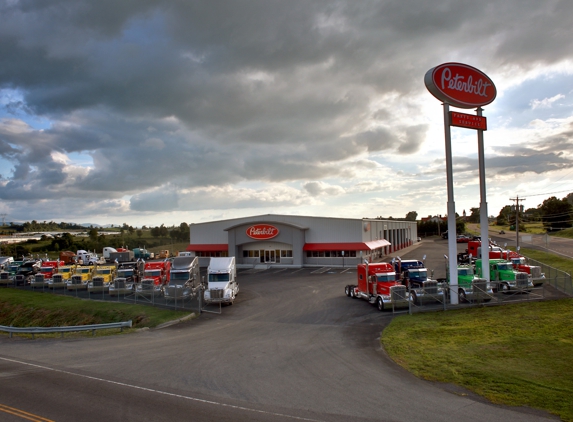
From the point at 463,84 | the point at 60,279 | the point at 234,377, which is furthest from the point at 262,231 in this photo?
the point at 234,377

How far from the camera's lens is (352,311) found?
85.6 feet

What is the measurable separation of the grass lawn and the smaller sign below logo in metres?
12.2

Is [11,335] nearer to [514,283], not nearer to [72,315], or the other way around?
[72,315]

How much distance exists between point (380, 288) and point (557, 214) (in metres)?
102

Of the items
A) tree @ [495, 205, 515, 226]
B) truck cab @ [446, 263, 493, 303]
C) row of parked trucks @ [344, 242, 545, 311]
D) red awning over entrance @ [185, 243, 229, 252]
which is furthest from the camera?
tree @ [495, 205, 515, 226]

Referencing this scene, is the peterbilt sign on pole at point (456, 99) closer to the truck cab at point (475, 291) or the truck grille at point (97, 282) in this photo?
the truck cab at point (475, 291)

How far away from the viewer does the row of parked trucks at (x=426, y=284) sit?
2525cm

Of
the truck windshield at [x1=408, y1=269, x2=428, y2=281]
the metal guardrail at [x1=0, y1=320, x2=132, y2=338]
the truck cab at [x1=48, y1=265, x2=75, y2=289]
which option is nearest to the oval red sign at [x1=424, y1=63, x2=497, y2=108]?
the truck windshield at [x1=408, y1=269, x2=428, y2=281]

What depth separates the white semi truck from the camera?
95.5 feet

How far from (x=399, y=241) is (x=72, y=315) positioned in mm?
66930

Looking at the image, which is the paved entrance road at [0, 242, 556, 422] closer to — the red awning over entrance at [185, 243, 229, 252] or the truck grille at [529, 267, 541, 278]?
the truck grille at [529, 267, 541, 278]

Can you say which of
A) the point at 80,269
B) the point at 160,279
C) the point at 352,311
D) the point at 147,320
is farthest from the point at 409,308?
the point at 80,269

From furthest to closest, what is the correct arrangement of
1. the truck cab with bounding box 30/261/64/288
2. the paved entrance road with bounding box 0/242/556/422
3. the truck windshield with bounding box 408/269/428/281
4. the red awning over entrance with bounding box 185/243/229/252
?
1. the red awning over entrance with bounding box 185/243/229/252
2. the truck cab with bounding box 30/261/64/288
3. the truck windshield with bounding box 408/269/428/281
4. the paved entrance road with bounding box 0/242/556/422

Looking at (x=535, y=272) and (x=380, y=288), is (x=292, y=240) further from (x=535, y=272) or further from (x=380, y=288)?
(x=535, y=272)
